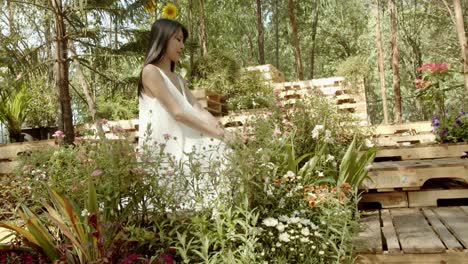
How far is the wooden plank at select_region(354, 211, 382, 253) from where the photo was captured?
7.33 ft

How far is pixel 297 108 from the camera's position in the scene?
3848 mm

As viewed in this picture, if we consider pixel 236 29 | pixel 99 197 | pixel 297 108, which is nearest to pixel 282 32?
pixel 236 29

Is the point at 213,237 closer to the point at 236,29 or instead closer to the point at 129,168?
the point at 129,168

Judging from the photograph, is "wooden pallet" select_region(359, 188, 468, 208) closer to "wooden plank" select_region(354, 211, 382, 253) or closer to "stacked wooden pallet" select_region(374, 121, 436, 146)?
"wooden plank" select_region(354, 211, 382, 253)

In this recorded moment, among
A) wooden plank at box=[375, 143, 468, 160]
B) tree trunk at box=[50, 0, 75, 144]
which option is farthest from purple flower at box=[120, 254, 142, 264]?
tree trunk at box=[50, 0, 75, 144]

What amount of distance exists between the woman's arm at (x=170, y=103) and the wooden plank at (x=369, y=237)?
1000 millimetres

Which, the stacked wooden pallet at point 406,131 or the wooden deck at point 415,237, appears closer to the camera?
the wooden deck at point 415,237

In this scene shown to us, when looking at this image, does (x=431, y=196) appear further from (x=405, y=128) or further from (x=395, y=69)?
(x=395, y=69)

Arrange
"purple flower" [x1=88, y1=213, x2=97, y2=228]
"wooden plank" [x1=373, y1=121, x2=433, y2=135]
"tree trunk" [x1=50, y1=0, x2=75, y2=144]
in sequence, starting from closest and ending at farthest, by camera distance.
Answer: "purple flower" [x1=88, y1=213, x2=97, y2=228]
"tree trunk" [x1=50, y1=0, x2=75, y2=144]
"wooden plank" [x1=373, y1=121, x2=433, y2=135]

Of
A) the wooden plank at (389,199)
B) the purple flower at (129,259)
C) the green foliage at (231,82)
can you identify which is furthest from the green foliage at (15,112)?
the purple flower at (129,259)

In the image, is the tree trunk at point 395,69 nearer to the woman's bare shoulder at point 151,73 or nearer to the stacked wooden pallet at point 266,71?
the stacked wooden pallet at point 266,71

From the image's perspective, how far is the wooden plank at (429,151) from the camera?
14.9 feet

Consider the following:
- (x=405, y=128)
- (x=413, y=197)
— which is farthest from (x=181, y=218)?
(x=405, y=128)

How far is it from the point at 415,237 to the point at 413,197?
1.15 meters
